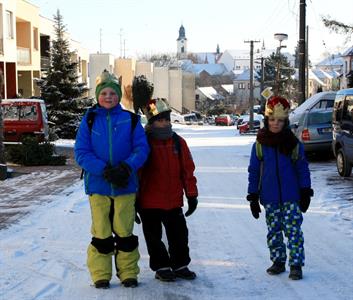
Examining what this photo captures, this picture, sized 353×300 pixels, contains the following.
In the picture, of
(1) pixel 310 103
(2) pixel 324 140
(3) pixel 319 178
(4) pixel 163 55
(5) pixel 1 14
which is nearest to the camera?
(3) pixel 319 178

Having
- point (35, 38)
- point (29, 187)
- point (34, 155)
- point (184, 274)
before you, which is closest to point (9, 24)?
point (35, 38)

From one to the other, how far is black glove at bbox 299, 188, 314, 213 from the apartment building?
94.7 ft

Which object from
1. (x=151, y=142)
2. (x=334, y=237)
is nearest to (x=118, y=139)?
(x=151, y=142)

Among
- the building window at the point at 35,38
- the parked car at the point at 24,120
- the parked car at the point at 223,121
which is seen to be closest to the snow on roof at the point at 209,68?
the parked car at the point at 223,121

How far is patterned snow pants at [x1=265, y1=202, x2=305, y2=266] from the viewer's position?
5.68 m

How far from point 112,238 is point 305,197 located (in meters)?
1.79

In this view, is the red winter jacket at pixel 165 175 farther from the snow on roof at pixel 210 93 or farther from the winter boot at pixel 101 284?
the snow on roof at pixel 210 93

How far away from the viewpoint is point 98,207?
526cm

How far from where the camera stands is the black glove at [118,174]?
5051 mm

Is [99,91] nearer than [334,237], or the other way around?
[99,91]

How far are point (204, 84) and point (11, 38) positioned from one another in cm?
10091

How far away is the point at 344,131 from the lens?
13.3 m

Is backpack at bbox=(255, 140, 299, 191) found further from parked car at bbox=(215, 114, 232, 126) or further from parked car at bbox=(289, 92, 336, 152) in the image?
parked car at bbox=(215, 114, 232, 126)

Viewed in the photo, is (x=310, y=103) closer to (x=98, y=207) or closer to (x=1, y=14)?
(x=98, y=207)
